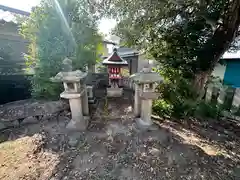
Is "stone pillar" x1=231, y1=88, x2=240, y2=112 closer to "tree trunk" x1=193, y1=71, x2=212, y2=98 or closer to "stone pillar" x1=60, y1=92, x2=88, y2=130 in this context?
"tree trunk" x1=193, y1=71, x2=212, y2=98

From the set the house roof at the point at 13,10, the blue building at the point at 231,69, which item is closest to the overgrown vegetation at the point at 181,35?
the blue building at the point at 231,69

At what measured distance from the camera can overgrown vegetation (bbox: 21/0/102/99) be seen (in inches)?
160

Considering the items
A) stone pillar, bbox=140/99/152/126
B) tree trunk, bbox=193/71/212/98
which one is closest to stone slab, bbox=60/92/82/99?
stone pillar, bbox=140/99/152/126

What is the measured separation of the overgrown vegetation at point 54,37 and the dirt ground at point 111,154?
1.48 meters

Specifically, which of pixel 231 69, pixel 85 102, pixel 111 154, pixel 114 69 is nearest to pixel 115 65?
pixel 114 69

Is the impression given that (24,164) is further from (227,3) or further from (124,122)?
(227,3)

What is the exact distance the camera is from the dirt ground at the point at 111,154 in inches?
88.0

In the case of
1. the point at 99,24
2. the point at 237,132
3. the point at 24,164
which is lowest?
the point at 237,132

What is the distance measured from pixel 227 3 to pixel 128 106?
14.1 ft

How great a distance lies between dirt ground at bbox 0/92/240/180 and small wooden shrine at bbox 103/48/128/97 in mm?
1699

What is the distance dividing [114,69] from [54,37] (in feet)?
7.24

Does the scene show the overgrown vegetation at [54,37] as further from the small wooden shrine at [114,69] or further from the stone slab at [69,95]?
the stone slab at [69,95]

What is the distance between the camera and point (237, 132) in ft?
Answer: 15.2

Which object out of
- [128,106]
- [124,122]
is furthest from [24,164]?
[128,106]
